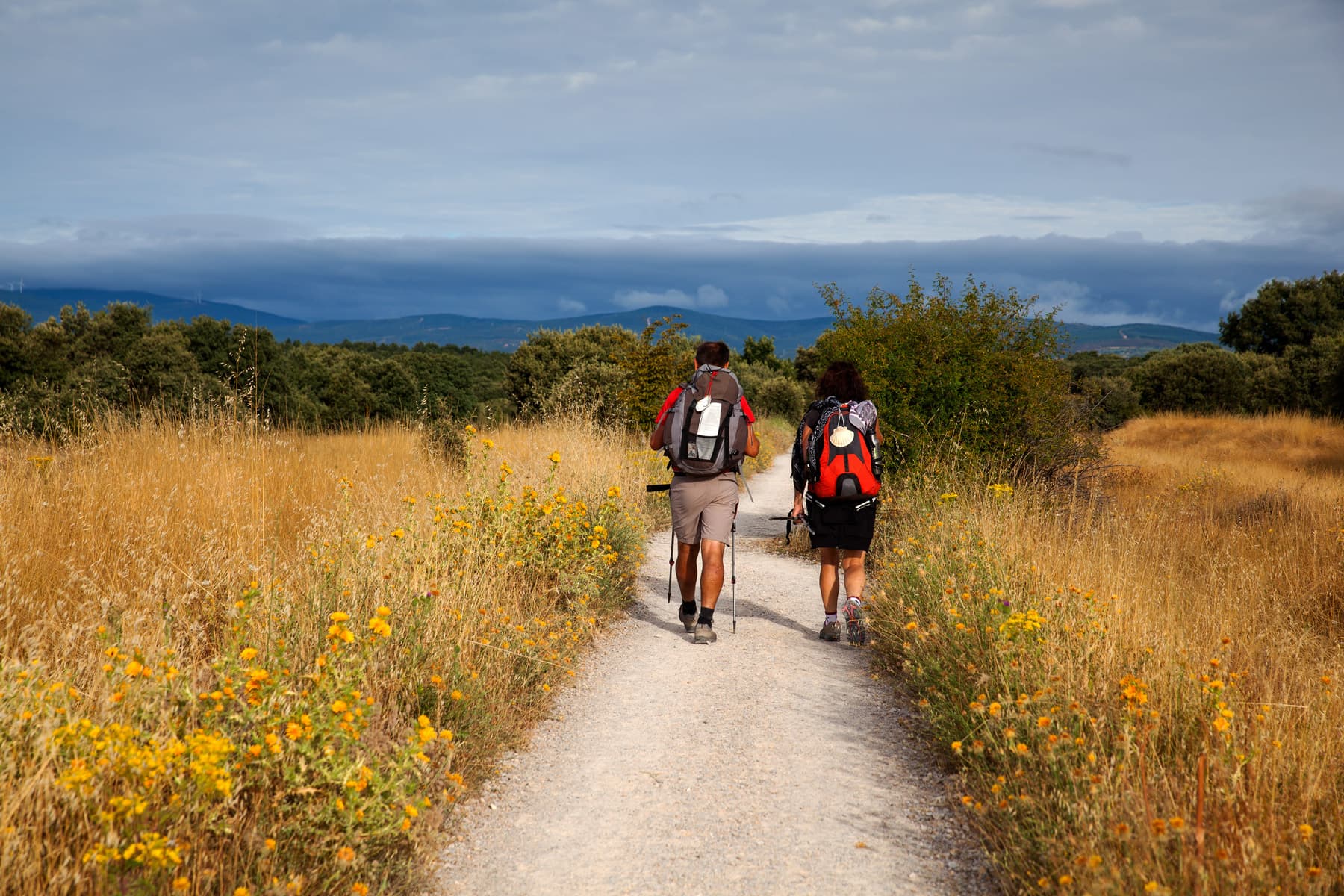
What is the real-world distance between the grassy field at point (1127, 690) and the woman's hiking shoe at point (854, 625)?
12cm

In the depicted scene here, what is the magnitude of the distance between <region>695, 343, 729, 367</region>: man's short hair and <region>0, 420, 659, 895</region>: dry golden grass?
1480 millimetres

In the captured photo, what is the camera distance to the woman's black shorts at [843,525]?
6059mm

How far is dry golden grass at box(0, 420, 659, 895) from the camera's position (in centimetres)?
256

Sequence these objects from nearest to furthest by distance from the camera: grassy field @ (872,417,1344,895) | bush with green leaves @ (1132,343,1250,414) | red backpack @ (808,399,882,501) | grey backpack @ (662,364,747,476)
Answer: grassy field @ (872,417,1344,895) → grey backpack @ (662,364,747,476) → red backpack @ (808,399,882,501) → bush with green leaves @ (1132,343,1250,414)

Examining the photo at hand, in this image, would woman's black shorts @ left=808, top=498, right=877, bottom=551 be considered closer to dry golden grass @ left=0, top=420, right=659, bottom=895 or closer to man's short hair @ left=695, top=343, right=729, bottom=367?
man's short hair @ left=695, top=343, right=729, bottom=367

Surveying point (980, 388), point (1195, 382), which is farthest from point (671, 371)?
point (1195, 382)

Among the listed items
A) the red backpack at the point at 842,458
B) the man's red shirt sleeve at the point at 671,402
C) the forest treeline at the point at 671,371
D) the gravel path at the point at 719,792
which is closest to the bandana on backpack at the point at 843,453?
the red backpack at the point at 842,458

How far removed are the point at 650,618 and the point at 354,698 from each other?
380cm

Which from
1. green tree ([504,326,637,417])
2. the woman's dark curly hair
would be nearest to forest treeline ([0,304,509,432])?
green tree ([504,326,637,417])

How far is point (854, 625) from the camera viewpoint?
621 cm

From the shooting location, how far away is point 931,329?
10719 millimetres

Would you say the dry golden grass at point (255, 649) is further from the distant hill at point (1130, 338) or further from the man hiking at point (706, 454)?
the distant hill at point (1130, 338)

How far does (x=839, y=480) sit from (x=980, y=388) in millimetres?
5180

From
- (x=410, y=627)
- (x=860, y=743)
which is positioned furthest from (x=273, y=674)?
(x=860, y=743)
